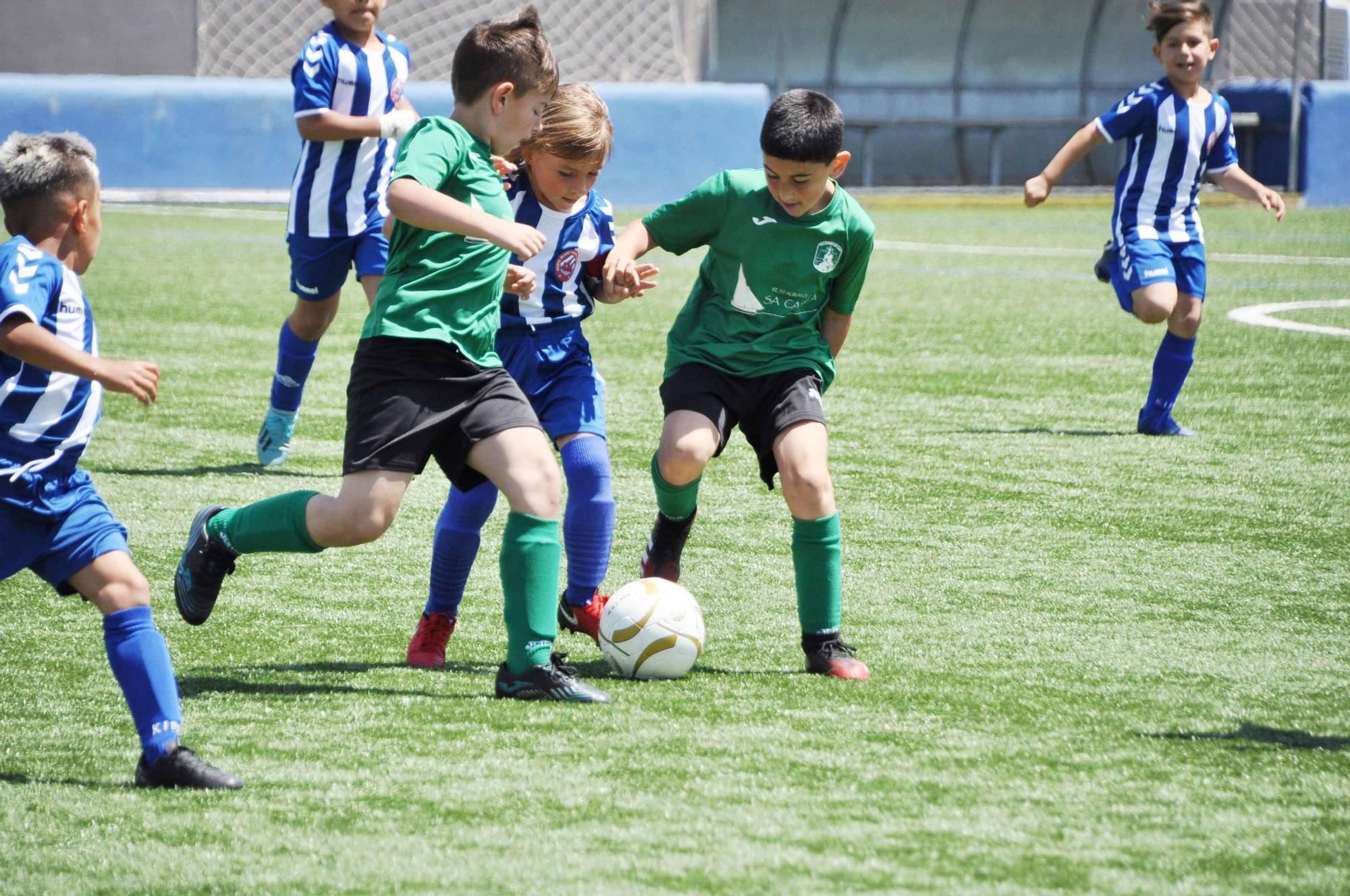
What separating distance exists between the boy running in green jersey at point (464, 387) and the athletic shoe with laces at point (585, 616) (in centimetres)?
51

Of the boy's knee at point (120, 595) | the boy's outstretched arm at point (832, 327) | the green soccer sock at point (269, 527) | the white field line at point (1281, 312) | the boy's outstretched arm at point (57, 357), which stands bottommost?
the white field line at point (1281, 312)

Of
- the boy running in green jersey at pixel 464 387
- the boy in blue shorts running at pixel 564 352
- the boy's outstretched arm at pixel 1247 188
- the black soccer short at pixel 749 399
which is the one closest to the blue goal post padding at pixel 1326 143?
the boy's outstretched arm at pixel 1247 188

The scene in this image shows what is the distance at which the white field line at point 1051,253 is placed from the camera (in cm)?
1496

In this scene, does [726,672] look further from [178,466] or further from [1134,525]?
[178,466]

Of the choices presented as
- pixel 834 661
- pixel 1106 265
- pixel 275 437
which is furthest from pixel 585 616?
pixel 1106 265

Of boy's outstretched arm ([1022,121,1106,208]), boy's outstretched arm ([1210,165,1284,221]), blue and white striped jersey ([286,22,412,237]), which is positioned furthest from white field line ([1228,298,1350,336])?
blue and white striped jersey ([286,22,412,237])

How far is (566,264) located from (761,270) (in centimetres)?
50

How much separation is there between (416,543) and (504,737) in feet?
6.56

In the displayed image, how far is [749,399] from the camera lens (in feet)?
13.9

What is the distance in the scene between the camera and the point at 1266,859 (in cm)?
270

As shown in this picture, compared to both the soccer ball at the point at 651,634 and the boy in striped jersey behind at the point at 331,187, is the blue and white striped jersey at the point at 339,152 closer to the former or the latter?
the boy in striped jersey behind at the point at 331,187

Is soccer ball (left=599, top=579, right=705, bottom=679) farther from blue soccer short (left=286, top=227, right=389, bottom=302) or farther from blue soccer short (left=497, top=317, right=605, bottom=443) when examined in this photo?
blue soccer short (left=286, top=227, right=389, bottom=302)

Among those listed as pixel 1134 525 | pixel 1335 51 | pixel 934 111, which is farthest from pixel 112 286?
pixel 1335 51

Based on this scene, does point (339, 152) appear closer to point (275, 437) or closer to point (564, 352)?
point (275, 437)
